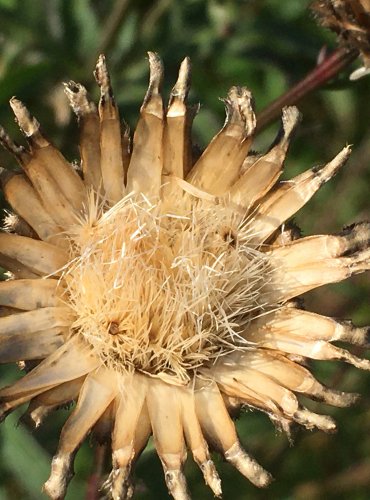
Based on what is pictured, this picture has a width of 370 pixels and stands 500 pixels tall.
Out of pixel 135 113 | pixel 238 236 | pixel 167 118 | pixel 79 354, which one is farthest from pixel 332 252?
pixel 135 113

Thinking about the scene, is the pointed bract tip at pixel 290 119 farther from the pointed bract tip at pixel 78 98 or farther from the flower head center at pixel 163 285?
the pointed bract tip at pixel 78 98

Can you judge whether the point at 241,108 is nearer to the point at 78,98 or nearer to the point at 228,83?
the point at 78,98

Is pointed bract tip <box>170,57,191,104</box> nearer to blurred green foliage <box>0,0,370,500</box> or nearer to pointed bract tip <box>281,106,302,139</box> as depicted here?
pointed bract tip <box>281,106,302,139</box>

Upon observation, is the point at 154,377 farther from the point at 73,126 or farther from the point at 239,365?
the point at 73,126

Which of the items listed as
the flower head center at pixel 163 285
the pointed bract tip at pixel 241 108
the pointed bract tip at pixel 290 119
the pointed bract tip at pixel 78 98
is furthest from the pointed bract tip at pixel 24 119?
the pointed bract tip at pixel 290 119

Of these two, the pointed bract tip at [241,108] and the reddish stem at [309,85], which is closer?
the pointed bract tip at [241,108]

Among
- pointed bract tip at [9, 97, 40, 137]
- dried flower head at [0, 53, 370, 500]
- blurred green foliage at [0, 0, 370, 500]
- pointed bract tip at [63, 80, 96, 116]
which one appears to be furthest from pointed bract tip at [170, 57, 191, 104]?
blurred green foliage at [0, 0, 370, 500]

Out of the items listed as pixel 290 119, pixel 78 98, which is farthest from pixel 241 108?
pixel 78 98
